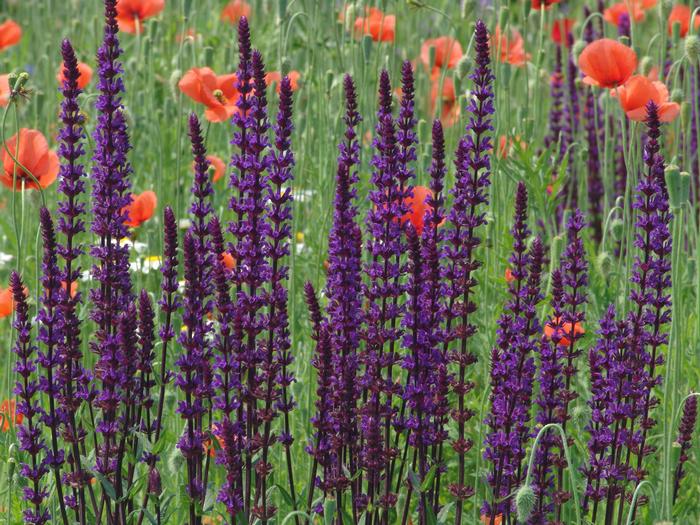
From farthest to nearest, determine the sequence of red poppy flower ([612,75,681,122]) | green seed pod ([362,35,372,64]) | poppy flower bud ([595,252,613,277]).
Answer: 1. green seed pod ([362,35,372,64])
2. poppy flower bud ([595,252,613,277])
3. red poppy flower ([612,75,681,122])

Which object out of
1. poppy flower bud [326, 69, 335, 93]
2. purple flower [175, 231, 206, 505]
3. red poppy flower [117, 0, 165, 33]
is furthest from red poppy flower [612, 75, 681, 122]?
red poppy flower [117, 0, 165, 33]

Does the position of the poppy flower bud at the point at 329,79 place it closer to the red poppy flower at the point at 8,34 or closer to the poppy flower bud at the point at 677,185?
the red poppy flower at the point at 8,34

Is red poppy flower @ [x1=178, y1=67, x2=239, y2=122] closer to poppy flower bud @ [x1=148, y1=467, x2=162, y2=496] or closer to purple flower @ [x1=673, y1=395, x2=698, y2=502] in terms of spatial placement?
poppy flower bud @ [x1=148, y1=467, x2=162, y2=496]

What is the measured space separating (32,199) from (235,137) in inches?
39.9

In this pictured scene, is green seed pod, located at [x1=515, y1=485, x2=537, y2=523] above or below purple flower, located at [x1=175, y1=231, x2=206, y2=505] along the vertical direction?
below

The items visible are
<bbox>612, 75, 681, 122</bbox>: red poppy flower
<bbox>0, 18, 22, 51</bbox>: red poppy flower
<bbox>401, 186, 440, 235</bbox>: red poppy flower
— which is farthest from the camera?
<bbox>0, 18, 22, 51</bbox>: red poppy flower

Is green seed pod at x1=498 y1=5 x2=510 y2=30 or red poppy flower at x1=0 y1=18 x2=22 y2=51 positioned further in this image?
red poppy flower at x1=0 y1=18 x2=22 y2=51

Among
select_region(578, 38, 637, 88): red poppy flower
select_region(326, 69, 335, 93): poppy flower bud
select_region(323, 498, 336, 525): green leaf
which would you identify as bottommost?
select_region(323, 498, 336, 525): green leaf

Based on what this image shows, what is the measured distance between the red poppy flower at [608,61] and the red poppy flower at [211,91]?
1093 mm

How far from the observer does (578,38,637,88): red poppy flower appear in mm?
3490

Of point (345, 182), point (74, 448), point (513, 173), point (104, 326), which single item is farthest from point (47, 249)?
point (513, 173)

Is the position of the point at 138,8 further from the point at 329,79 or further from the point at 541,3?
the point at 541,3

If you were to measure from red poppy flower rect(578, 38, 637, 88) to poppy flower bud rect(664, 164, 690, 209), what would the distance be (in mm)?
1339

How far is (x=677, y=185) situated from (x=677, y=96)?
1.49 m
